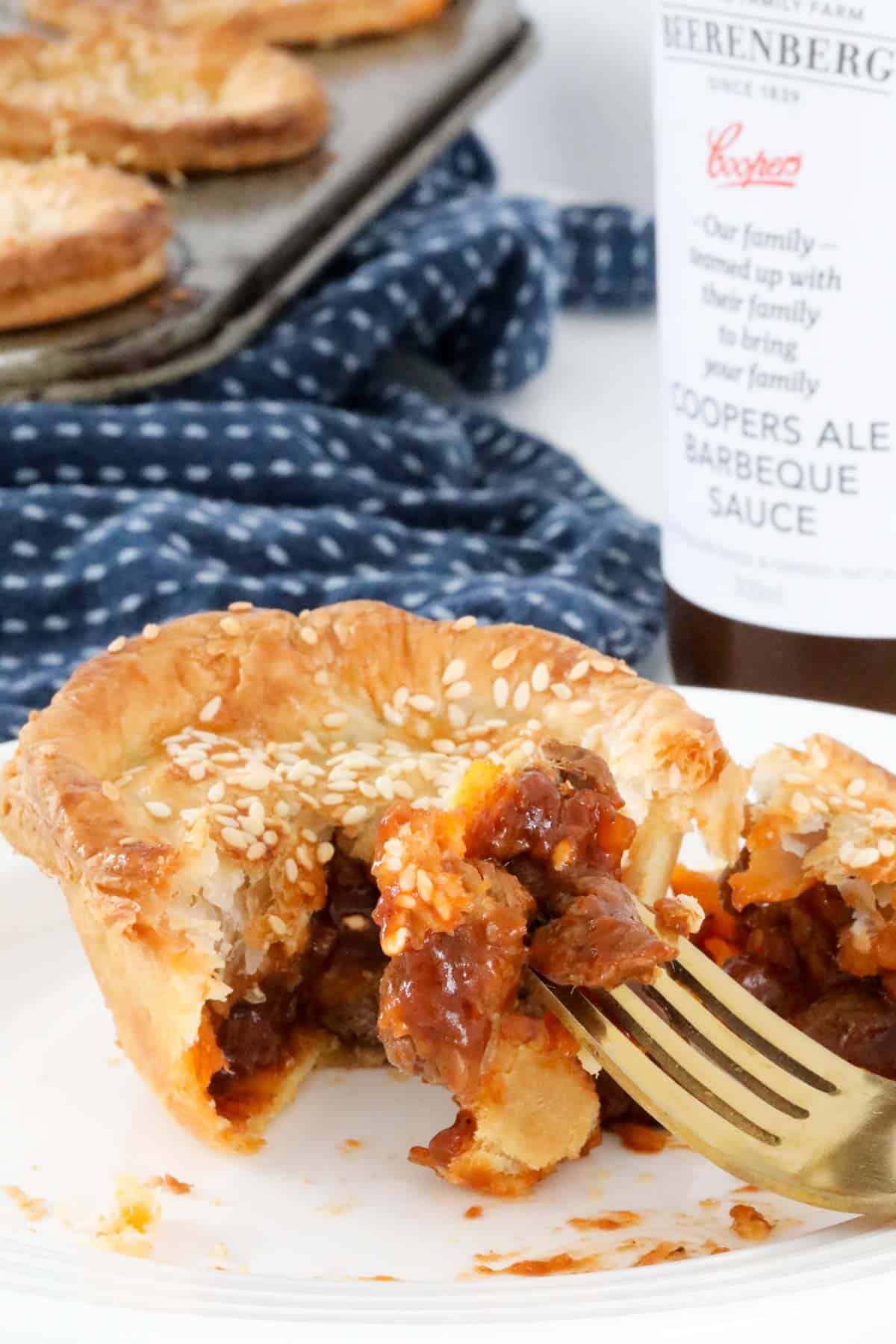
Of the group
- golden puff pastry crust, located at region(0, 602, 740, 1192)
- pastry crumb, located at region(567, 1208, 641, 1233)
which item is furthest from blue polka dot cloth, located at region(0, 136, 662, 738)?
pastry crumb, located at region(567, 1208, 641, 1233)

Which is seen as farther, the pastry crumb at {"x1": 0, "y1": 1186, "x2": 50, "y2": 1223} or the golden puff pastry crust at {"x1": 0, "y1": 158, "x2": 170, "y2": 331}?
the golden puff pastry crust at {"x1": 0, "y1": 158, "x2": 170, "y2": 331}

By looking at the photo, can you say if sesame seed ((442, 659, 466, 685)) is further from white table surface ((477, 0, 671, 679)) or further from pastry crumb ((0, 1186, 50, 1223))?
white table surface ((477, 0, 671, 679))

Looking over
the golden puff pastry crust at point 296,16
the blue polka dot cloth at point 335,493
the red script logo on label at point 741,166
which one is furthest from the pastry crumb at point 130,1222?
the golden puff pastry crust at point 296,16

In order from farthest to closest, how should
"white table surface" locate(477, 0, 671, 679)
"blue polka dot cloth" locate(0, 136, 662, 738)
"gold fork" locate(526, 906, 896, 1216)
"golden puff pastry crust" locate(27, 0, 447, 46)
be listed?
"golden puff pastry crust" locate(27, 0, 447, 46) < "white table surface" locate(477, 0, 671, 679) < "blue polka dot cloth" locate(0, 136, 662, 738) < "gold fork" locate(526, 906, 896, 1216)

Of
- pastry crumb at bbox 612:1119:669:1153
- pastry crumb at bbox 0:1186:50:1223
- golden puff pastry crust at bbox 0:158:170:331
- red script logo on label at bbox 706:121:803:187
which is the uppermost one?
red script logo on label at bbox 706:121:803:187

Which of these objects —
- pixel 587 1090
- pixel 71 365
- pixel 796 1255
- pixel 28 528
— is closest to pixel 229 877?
pixel 587 1090

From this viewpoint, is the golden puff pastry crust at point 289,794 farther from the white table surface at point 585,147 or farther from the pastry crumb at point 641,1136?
the white table surface at point 585,147

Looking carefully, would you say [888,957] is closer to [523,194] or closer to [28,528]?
[28,528]
